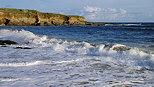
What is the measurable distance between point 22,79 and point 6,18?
256 feet

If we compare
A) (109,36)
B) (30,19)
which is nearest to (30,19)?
Result: (30,19)

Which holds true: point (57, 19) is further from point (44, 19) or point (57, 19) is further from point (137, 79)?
point (137, 79)

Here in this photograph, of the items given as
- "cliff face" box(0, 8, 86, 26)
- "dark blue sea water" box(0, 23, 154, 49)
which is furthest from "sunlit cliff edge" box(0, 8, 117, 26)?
"dark blue sea water" box(0, 23, 154, 49)

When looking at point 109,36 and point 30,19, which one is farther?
point 30,19

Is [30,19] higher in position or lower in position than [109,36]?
higher

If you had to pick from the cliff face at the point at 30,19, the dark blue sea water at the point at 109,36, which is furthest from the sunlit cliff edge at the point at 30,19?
the dark blue sea water at the point at 109,36

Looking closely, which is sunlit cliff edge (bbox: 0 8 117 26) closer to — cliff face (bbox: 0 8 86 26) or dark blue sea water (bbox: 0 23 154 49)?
cliff face (bbox: 0 8 86 26)

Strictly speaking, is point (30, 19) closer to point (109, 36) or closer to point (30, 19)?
point (30, 19)

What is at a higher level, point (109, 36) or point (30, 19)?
point (30, 19)

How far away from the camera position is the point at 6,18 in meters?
78.5

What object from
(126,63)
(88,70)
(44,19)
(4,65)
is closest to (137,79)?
(88,70)

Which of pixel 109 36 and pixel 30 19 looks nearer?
pixel 109 36

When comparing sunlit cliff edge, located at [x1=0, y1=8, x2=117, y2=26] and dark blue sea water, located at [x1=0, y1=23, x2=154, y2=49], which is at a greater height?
sunlit cliff edge, located at [x1=0, y1=8, x2=117, y2=26]

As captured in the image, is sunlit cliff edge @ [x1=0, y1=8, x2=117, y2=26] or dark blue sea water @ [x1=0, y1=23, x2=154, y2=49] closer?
dark blue sea water @ [x1=0, y1=23, x2=154, y2=49]
